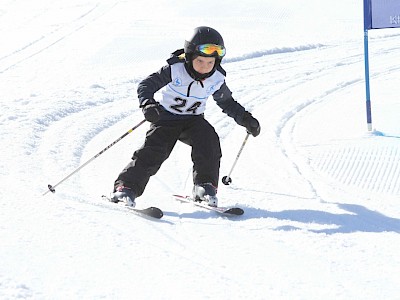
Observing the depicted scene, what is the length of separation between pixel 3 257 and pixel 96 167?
242 cm

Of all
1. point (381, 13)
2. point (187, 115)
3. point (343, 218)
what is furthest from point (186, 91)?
point (381, 13)

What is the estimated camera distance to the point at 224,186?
472cm

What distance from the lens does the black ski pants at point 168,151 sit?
163 inches

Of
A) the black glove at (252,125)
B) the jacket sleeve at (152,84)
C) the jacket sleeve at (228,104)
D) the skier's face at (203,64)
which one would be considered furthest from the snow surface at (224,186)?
the skier's face at (203,64)

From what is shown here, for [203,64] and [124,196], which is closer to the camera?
[124,196]

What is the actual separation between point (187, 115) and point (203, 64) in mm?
429

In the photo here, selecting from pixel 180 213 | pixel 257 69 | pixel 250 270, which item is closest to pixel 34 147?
pixel 180 213

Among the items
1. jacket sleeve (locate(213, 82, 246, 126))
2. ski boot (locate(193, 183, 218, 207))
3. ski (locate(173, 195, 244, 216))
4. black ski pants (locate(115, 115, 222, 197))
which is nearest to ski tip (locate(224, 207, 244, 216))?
ski (locate(173, 195, 244, 216))

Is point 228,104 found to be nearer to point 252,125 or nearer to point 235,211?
point 252,125

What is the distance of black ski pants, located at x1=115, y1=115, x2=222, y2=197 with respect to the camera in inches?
163

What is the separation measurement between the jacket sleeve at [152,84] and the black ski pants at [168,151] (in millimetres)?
261

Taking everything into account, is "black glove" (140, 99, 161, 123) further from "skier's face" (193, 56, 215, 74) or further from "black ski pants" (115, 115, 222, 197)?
"skier's face" (193, 56, 215, 74)

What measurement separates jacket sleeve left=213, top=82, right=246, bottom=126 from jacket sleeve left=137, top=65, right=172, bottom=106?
1.47ft

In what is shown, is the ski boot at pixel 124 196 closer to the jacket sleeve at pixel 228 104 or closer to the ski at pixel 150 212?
the ski at pixel 150 212
